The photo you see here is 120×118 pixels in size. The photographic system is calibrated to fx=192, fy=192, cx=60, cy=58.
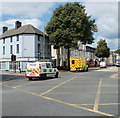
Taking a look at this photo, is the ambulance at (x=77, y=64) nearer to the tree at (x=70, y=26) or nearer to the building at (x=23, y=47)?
the tree at (x=70, y=26)

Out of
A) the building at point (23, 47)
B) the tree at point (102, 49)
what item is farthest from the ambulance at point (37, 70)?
the tree at point (102, 49)

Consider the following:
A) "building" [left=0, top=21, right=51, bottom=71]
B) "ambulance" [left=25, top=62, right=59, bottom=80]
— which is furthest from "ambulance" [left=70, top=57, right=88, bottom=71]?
"ambulance" [left=25, top=62, right=59, bottom=80]

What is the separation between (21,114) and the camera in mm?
6402

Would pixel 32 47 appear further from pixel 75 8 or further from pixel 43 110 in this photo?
pixel 43 110

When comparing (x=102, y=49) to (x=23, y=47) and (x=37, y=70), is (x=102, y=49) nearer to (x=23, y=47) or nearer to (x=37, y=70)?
(x=23, y=47)

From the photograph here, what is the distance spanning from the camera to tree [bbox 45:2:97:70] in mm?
37625

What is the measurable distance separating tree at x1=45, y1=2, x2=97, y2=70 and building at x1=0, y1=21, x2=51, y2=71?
3.85 meters

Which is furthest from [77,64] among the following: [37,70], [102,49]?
[102,49]

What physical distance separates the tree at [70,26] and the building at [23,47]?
12.6ft

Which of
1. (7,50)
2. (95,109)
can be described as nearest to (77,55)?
(7,50)

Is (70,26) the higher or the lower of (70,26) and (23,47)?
the higher

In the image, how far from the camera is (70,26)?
38.5 metres

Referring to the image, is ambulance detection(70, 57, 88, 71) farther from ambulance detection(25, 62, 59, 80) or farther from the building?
ambulance detection(25, 62, 59, 80)

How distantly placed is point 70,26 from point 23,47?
11740mm
